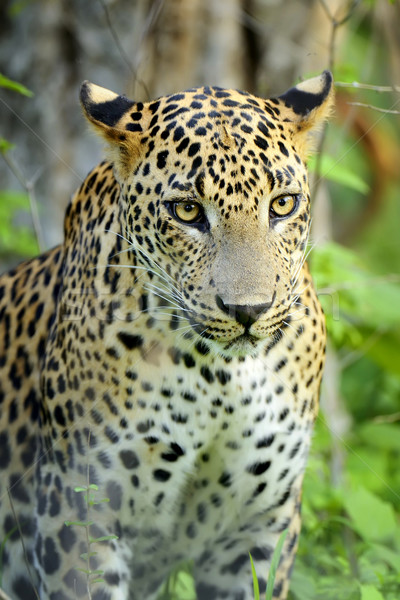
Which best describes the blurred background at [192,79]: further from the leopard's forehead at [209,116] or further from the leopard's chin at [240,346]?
the leopard's chin at [240,346]

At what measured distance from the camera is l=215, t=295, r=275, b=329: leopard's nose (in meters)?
3.66

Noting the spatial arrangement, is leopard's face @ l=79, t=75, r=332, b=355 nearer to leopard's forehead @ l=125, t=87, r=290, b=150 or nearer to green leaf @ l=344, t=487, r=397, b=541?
leopard's forehead @ l=125, t=87, r=290, b=150

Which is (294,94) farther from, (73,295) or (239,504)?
(239,504)

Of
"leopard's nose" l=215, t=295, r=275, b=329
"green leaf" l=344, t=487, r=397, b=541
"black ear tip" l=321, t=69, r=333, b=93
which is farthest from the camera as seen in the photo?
"green leaf" l=344, t=487, r=397, b=541

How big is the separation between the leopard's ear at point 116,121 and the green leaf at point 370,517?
283 cm

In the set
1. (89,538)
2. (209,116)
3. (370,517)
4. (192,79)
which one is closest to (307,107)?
(209,116)

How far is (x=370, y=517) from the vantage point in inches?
228

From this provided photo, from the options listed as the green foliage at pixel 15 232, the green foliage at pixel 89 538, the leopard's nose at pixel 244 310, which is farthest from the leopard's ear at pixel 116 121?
the green foliage at pixel 15 232

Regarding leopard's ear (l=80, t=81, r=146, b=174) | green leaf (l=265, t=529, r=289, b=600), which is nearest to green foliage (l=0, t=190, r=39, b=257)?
leopard's ear (l=80, t=81, r=146, b=174)

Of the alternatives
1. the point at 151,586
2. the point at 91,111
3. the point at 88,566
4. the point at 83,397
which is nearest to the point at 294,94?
the point at 91,111

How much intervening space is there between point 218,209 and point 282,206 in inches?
12.9

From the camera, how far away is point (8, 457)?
5.09 meters

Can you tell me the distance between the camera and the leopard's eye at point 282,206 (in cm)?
395

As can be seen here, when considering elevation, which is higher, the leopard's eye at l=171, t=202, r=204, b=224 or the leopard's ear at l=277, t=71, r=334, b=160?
the leopard's ear at l=277, t=71, r=334, b=160
